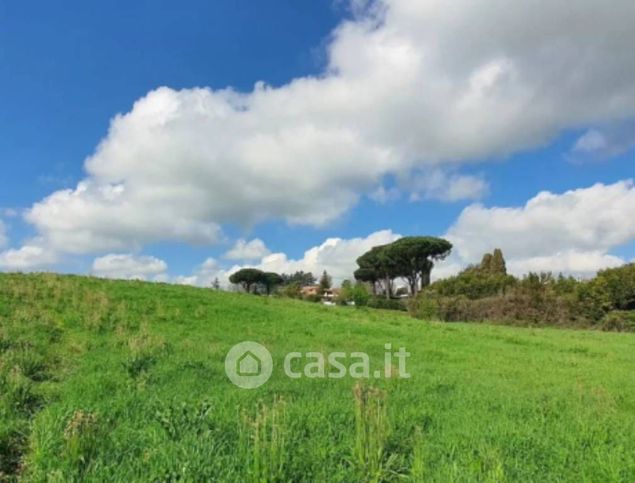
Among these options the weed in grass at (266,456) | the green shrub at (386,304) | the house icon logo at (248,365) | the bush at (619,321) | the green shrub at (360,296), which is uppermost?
the green shrub at (360,296)

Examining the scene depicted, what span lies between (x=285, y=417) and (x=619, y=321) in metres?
34.8

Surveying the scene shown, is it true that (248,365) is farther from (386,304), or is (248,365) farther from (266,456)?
(386,304)

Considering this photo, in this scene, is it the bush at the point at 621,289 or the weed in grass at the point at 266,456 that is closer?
the weed in grass at the point at 266,456

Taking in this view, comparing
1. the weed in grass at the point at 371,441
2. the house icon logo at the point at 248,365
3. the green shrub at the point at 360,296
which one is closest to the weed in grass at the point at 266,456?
the weed in grass at the point at 371,441

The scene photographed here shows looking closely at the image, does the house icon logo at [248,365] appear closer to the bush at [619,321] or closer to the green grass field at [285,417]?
the green grass field at [285,417]

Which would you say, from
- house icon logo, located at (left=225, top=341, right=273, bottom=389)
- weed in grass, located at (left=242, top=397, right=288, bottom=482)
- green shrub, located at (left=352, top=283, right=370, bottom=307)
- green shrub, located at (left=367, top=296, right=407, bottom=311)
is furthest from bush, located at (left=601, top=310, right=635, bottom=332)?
weed in grass, located at (left=242, top=397, right=288, bottom=482)

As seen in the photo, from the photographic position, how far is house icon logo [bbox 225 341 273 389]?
309 inches

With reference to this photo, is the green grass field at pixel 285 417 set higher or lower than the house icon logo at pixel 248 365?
lower

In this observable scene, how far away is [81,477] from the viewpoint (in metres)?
3.99

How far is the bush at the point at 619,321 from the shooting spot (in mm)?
32156

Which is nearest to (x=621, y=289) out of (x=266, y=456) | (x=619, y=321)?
(x=619, y=321)

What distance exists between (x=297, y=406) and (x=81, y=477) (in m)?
2.68

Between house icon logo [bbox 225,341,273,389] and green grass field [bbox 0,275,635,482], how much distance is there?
0.78ft

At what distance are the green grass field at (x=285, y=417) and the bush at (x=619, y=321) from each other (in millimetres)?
24296
